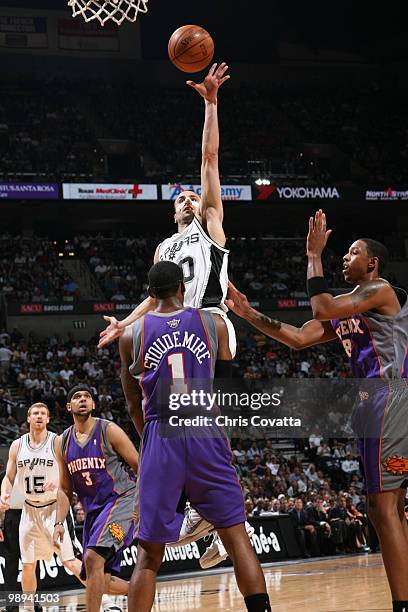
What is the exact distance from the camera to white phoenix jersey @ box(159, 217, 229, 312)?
6453mm

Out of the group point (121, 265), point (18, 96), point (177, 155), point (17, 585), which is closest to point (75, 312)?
point (121, 265)

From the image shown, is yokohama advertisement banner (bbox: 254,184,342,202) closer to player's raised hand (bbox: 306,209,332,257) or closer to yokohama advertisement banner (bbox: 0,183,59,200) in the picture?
yokohama advertisement banner (bbox: 0,183,59,200)

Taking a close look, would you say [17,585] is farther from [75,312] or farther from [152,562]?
[75,312]

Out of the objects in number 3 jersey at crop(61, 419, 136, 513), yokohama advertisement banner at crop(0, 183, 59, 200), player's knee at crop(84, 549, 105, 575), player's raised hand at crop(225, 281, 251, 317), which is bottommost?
player's knee at crop(84, 549, 105, 575)

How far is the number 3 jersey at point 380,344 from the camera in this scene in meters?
5.23

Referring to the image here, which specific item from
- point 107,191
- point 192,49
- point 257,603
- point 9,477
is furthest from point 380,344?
point 107,191

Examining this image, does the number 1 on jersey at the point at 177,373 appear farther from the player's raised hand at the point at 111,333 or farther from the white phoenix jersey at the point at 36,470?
the white phoenix jersey at the point at 36,470

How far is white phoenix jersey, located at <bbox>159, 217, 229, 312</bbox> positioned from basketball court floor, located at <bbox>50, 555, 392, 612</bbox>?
11.5 ft

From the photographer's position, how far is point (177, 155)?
30359 mm

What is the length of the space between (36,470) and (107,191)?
61.0 feet

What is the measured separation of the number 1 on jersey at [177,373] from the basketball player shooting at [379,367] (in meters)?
0.90

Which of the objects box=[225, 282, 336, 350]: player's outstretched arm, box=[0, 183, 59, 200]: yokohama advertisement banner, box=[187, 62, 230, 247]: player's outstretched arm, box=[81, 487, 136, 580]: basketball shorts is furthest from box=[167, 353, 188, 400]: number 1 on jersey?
box=[0, 183, 59, 200]: yokohama advertisement banner

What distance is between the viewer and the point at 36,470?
943cm

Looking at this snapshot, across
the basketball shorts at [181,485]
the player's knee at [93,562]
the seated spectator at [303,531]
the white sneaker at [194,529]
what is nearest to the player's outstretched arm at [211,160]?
the white sneaker at [194,529]
